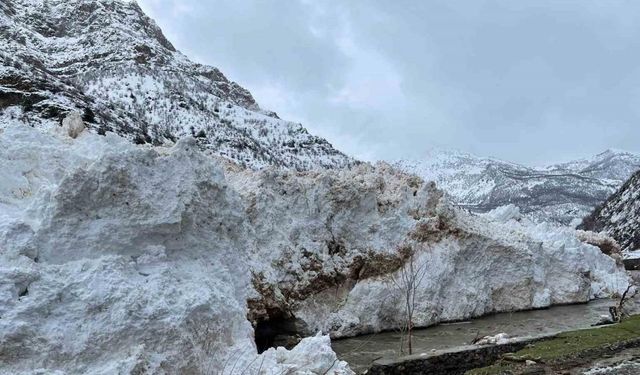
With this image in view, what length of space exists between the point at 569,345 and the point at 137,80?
246 ft

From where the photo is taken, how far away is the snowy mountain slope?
6212cm

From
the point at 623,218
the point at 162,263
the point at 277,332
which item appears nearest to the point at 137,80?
the point at 277,332

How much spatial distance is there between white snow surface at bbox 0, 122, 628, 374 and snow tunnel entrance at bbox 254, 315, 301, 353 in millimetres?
358

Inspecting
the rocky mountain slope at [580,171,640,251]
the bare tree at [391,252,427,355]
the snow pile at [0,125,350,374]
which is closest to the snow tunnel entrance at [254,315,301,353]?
the bare tree at [391,252,427,355]

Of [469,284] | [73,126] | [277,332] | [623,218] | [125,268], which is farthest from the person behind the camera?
[623,218]

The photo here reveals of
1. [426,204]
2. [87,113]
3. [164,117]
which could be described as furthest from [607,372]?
[164,117]

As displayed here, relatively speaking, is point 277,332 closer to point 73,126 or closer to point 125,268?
point 73,126

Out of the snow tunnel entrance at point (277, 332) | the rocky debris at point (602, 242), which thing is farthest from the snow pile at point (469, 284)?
the rocky debris at point (602, 242)

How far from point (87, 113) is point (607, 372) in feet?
117

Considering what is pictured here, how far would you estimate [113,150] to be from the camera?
1062cm

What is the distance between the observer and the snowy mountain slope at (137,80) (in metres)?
62.1

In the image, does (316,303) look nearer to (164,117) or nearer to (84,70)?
(164,117)

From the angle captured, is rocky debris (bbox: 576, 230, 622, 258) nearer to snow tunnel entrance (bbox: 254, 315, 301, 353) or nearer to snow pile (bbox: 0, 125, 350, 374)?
snow tunnel entrance (bbox: 254, 315, 301, 353)

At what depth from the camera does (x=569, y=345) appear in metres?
13.2
